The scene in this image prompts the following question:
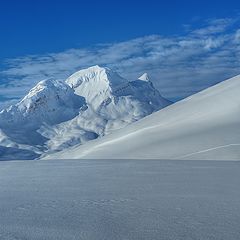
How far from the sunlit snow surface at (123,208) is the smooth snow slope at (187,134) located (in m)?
11.1

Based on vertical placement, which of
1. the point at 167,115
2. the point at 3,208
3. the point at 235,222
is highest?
the point at 167,115

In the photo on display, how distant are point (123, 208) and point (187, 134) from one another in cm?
2005

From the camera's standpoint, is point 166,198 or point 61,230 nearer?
point 61,230

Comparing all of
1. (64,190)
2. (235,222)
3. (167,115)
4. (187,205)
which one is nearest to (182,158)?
(167,115)

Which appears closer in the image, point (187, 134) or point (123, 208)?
point (123, 208)

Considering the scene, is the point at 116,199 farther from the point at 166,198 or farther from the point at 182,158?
the point at 182,158

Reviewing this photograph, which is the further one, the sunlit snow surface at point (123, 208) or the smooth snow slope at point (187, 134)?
the smooth snow slope at point (187, 134)

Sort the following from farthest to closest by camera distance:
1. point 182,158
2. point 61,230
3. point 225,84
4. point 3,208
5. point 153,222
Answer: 1. point 225,84
2. point 182,158
3. point 3,208
4. point 153,222
5. point 61,230

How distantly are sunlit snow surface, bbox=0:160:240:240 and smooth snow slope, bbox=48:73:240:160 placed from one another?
36.3 ft

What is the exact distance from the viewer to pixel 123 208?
30.5ft

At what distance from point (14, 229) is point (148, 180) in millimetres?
6911

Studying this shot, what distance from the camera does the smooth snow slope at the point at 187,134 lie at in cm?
2603

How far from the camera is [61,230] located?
295 inches

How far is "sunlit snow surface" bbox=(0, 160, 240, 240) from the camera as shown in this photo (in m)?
7.30
